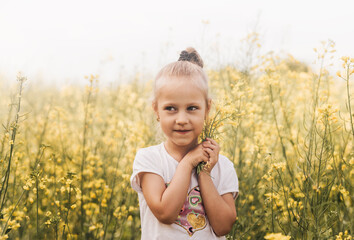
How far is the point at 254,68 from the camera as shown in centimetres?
324

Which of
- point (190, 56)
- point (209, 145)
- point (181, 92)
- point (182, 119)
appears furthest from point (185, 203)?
point (190, 56)

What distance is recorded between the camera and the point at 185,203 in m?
1.66

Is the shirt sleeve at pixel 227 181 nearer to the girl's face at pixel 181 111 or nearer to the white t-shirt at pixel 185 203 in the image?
the white t-shirt at pixel 185 203

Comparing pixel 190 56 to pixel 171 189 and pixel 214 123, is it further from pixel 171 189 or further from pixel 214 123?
pixel 171 189

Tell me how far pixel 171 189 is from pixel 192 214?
19 cm

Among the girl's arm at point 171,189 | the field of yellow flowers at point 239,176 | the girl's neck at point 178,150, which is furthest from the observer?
the field of yellow flowers at point 239,176

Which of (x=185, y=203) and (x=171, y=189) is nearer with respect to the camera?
(x=171, y=189)

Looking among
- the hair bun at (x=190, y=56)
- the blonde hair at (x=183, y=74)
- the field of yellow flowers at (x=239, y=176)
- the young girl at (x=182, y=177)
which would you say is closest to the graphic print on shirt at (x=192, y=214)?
the young girl at (x=182, y=177)

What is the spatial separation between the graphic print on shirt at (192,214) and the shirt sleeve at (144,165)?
0.18 meters

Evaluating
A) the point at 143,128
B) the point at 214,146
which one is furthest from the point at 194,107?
the point at 143,128

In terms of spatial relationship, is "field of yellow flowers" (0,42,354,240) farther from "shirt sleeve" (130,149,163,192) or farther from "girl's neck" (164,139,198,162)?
"shirt sleeve" (130,149,163,192)

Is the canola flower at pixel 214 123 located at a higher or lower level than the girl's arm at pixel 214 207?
higher

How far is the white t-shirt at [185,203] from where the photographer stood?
1.62m

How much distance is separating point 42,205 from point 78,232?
437 mm
